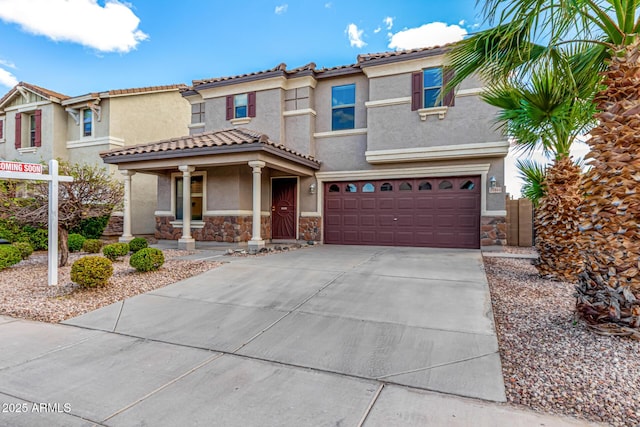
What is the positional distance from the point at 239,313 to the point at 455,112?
29.4 ft

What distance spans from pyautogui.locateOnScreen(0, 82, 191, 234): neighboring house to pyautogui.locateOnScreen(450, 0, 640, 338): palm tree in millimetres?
13601

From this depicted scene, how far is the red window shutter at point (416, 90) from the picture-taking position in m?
10.7

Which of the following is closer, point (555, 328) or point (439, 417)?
point (439, 417)

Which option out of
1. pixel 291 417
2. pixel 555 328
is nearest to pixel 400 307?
pixel 555 328

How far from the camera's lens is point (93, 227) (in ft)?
41.7

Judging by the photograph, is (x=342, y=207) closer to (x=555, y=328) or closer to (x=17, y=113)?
(x=555, y=328)

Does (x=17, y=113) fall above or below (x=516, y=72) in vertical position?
above

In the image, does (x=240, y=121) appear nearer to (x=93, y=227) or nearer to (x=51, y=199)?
(x=93, y=227)

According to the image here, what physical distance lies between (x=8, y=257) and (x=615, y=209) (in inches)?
419

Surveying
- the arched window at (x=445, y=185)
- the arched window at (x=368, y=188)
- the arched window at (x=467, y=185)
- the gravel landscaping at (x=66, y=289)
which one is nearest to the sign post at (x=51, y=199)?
the gravel landscaping at (x=66, y=289)

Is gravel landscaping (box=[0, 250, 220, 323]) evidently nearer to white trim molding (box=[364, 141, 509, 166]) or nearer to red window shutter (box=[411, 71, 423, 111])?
white trim molding (box=[364, 141, 509, 166])

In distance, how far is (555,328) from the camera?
385 centimetres

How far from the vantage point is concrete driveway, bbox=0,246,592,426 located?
2.47 meters

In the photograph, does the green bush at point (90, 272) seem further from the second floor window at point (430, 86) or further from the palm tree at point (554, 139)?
the second floor window at point (430, 86)
